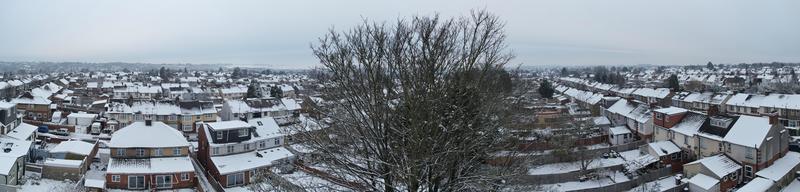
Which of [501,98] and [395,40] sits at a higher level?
[395,40]

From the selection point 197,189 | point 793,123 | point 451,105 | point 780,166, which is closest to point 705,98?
point 793,123

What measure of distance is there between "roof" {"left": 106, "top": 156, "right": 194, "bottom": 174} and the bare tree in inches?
770

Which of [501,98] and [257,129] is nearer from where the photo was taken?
[501,98]

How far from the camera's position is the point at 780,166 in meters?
25.2

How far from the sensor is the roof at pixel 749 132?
25261 millimetres

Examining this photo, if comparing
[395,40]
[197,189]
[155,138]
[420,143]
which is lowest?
[197,189]

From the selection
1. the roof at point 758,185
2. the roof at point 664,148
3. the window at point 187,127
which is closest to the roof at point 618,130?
the roof at point 664,148

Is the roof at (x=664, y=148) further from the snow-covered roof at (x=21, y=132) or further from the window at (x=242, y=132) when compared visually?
the snow-covered roof at (x=21, y=132)

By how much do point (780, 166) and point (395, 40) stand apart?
25.7 m

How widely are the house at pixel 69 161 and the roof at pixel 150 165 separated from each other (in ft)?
5.43

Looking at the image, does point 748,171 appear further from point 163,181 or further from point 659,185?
point 163,181

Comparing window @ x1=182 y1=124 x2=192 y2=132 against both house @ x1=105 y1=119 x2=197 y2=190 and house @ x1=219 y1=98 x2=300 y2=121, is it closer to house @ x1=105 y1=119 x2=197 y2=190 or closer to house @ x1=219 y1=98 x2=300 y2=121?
house @ x1=219 y1=98 x2=300 y2=121

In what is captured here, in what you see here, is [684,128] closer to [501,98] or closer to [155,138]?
[501,98]

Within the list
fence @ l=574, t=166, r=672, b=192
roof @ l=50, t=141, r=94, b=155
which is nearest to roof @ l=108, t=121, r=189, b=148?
roof @ l=50, t=141, r=94, b=155
